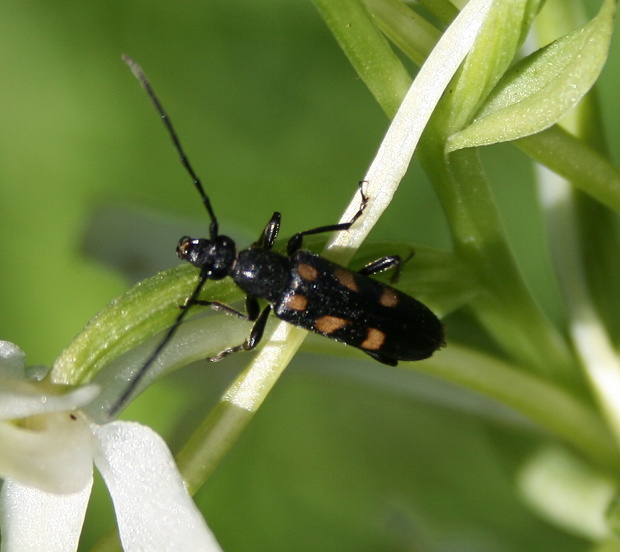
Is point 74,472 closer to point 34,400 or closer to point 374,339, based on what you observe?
point 34,400

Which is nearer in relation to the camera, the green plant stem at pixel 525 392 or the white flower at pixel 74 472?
the white flower at pixel 74 472

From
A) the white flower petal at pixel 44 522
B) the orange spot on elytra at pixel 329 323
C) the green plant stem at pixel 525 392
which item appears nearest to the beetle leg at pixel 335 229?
the orange spot on elytra at pixel 329 323

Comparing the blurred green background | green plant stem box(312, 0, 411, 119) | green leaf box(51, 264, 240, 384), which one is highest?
green plant stem box(312, 0, 411, 119)

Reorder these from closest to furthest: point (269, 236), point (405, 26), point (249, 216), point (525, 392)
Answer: point (405, 26), point (525, 392), point (269, 236), point (249, 216)

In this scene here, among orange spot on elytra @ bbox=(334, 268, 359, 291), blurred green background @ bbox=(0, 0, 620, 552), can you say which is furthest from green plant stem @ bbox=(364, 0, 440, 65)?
blurred green background @ bbox=(0, 0, 620, 552)

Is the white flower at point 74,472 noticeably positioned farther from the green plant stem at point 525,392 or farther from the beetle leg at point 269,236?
the beetle leg at point 269,236

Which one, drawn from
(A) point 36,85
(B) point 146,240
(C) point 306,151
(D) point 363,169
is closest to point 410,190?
(D) point 363,169

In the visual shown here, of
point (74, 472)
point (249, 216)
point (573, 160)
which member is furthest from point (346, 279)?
point (249, 216)

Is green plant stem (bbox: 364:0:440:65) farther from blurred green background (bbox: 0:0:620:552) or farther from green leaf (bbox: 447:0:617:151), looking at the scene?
blurred green background (bbox: 0:0:620:552)
